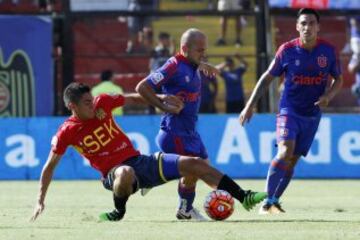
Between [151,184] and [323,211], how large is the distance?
2.56m

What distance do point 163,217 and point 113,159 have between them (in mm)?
1096

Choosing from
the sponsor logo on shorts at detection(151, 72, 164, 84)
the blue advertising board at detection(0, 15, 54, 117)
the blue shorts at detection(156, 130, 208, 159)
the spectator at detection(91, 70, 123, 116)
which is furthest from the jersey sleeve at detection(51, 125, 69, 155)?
the blue advertising board at detection(0, 15, 54, 117)

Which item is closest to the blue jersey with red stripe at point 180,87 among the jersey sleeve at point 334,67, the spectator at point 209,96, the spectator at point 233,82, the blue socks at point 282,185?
the blue socks at point 282,185

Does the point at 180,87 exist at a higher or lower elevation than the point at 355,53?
higher

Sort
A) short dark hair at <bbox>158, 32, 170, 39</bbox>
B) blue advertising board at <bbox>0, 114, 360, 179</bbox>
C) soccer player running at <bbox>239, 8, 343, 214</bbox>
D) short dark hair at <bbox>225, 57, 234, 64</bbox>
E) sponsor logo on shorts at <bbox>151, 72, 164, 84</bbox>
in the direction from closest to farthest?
1. sponsor logo on shorts at <bbox>151, 72, 164, 84</bbox>
2. soccer player running at <bbox>239, 8, 343, 214</bbox>
3. blue advertising board at <bbox>0, 114, 360, 179</bbox>
4. short dark hair at <bbox>225, 57, 234, 64</bbox>
5. short dark hair at <bbox>158, 32, 170, 39</bbox>

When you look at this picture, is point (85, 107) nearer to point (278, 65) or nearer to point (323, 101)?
point (278, 65)

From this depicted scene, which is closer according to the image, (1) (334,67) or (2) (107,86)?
(1) (334,67)

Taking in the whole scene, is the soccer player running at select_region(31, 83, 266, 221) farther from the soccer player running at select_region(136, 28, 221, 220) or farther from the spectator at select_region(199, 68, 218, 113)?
the spectator at select_region(199, 68, 218, 113)

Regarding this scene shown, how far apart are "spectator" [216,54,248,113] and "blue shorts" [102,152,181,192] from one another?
10302 mm

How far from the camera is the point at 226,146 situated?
18.8 m

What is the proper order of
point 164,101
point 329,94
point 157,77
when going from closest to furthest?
1. point 164,101
2. point 157,77
3. point 329,94

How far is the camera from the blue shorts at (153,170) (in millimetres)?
10281

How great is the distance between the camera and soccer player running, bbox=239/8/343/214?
11.7 m

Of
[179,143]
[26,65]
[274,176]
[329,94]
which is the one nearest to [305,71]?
[329,94]
